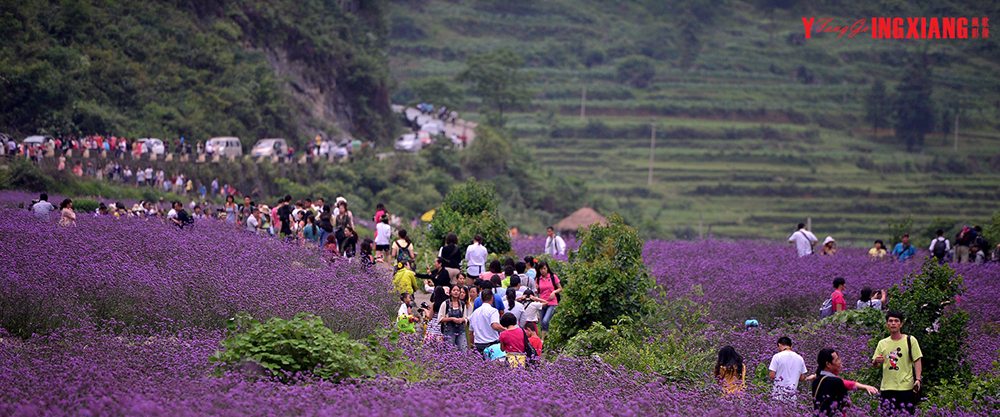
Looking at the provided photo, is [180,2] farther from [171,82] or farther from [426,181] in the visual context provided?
[426,181]

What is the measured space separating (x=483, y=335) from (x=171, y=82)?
36.0 meters

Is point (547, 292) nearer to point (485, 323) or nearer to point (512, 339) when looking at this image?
point (485, 323)

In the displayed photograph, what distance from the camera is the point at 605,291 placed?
11.9 m

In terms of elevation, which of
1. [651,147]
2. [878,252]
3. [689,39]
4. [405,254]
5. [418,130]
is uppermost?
[689,39]

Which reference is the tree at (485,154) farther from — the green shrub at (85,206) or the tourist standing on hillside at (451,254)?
the tourist standing on hillside at (451,254)

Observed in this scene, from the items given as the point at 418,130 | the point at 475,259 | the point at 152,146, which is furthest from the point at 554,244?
the point at 418,130

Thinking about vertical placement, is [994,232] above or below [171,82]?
below

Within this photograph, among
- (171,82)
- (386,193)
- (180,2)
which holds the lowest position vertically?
(386,193)

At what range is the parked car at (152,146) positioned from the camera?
34.3 m

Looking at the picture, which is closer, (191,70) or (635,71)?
(191,70)

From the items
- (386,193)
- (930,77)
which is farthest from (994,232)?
(930,77)

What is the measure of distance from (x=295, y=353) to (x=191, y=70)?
3887 cm

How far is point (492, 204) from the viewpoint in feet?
62.9

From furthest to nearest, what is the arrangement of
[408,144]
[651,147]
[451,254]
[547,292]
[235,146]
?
[651,147], [408,144], [235,146], [451,254], [547,292]
